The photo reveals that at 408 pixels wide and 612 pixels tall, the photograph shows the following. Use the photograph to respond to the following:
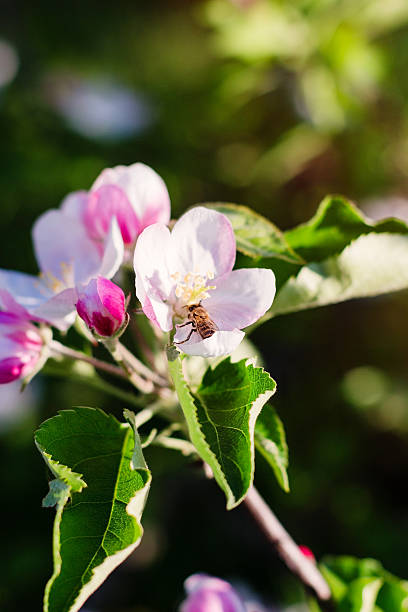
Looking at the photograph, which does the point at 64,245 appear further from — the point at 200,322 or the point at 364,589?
the point at 364,589

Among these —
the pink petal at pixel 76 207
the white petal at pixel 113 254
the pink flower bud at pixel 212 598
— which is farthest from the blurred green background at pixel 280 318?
the white petal at pixel 113 254

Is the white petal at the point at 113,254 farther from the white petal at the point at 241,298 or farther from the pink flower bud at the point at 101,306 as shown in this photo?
the white petal at the point at 241,298

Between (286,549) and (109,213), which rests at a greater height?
(109,213)

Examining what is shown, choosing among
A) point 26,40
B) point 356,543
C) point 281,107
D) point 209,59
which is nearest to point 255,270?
point 356,543

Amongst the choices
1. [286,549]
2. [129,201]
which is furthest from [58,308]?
[286,549]

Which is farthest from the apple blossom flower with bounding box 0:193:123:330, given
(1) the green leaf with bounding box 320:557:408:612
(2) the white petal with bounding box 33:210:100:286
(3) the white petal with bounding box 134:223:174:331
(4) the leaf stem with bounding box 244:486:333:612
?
(1) the green leaf with bounding box 320:557:408:612

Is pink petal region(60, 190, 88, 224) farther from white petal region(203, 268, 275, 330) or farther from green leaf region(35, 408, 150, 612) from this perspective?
green leaf region(35, 408, 150, 612)

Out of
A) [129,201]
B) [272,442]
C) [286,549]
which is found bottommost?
[286,549]

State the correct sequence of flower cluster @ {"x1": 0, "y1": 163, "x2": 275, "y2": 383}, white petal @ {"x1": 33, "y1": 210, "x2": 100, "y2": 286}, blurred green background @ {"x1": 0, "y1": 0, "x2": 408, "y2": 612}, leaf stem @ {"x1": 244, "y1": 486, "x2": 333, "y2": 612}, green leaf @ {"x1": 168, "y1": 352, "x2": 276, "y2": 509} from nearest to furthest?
green leaf @ {"x1": 168, "y1": 352, "x2": 276, "y2": 509} < flower cluster @ {"x1": 0, "y1": 163, "x2": 275, "y2": 383} < leaf stem @ {"x1": 244, "y1": 486, "x2": 333, "y2": 612} < white petal @ {"x1": 33, "y1": 210, "x2": 100, "y2": 286} < blurred green background @ {"x1": 0, "y1": 0, "x2": 408, "y2": 612}
